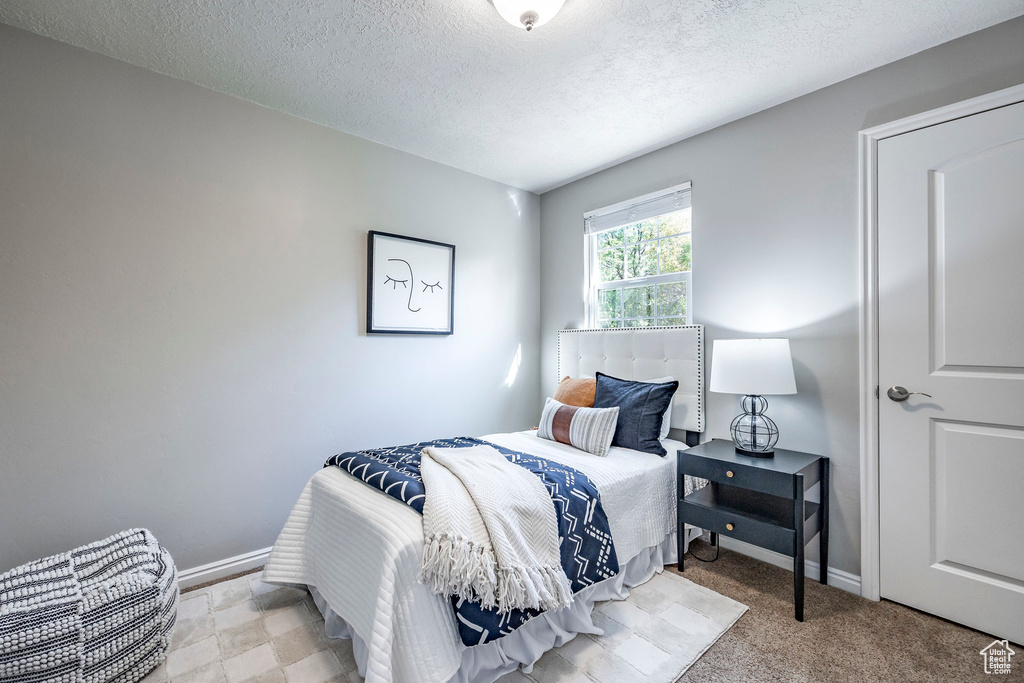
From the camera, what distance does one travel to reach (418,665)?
137cm

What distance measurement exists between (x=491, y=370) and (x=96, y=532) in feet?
7.85

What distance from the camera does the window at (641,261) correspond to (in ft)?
9.77

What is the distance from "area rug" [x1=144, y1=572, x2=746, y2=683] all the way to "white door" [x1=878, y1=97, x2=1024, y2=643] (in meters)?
0.87

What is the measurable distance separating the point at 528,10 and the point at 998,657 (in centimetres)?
299

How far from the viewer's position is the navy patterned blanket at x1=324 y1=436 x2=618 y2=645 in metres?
1.68

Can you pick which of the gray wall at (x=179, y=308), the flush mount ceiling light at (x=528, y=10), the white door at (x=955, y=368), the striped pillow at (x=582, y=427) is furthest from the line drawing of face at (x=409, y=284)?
the white door at (x=955, y=368)

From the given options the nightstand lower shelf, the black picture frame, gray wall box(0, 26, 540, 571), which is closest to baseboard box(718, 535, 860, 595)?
the nightstand lower shelf

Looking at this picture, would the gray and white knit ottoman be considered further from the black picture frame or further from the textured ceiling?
the textured ceiling

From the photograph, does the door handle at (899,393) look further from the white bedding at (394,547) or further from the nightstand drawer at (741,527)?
the white bedding at (394,547)

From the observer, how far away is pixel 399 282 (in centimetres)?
302

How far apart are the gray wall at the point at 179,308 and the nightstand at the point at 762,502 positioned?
1787 millimetres

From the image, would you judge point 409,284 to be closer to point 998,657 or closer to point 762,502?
point 762,502

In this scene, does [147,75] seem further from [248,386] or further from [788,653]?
[788,653]

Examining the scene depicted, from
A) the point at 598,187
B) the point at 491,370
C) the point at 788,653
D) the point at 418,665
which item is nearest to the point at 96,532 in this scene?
the point at 418,665
